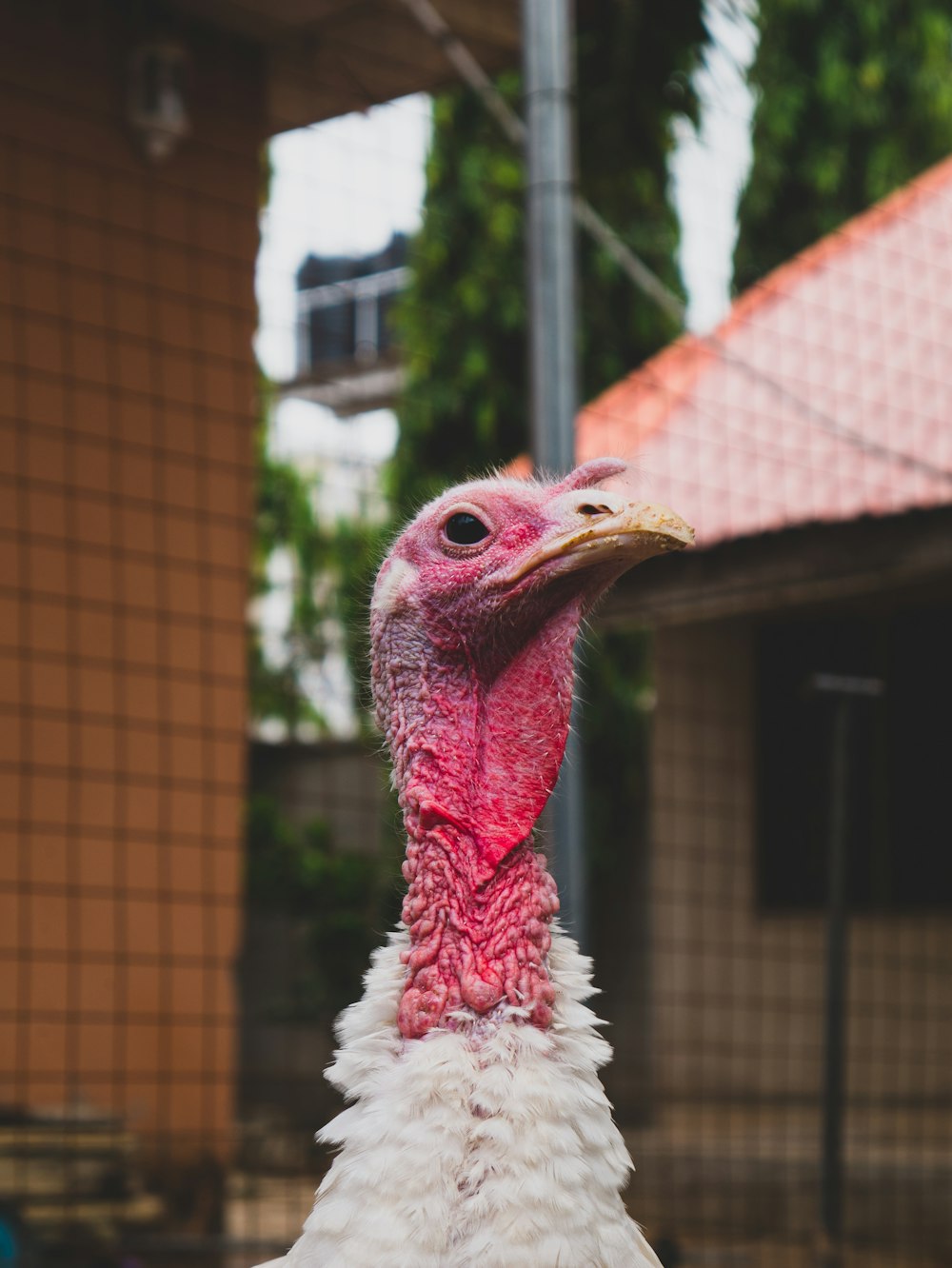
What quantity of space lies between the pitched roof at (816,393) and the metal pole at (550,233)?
2.29 m

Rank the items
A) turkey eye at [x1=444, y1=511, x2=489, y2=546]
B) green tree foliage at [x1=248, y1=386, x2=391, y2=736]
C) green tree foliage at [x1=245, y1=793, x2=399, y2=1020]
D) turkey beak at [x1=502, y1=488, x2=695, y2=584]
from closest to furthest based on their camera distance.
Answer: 1. turkey beak at [x1=502, y1=488, x2=695, y2=584]
2. turkey eye at [x1=444, y1=511, x2=489, y2=546]
3. green tree foliage at [x1=245, y1=793, x2=399, y2=1020]
4. green tree foliage at [x1=248, y1=386, x2=391, y2=736]

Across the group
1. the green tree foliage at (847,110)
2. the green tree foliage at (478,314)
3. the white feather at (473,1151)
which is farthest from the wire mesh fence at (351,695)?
the green tree foliage at (847,110)

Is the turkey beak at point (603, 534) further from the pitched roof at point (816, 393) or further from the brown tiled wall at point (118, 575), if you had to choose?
the brown tiled wall at point (118, 575)

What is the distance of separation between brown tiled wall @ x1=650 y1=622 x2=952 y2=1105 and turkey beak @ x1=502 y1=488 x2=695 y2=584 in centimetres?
765

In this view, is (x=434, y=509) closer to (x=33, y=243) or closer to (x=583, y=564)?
(x=583, y=564)

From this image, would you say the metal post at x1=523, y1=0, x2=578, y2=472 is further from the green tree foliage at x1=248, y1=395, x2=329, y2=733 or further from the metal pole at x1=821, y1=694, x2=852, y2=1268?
the green tree foliage at x1=248, y1=395, x2=329, y2=733

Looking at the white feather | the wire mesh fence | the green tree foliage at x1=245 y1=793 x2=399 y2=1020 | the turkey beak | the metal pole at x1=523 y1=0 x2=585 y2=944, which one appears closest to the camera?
the white feather

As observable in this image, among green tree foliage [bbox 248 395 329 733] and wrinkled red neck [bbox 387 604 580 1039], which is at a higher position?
green tree foliage [bbox 248 395 329 733]

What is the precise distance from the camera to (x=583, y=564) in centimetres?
213

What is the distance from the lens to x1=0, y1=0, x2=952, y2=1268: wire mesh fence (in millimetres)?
6070

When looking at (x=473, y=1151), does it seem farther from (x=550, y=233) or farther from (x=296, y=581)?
(x=296, y=581)

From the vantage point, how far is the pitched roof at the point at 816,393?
6793 mm

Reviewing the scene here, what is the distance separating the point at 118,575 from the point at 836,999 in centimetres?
335

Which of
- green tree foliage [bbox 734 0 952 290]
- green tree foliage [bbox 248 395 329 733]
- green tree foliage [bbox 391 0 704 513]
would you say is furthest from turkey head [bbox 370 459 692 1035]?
green tree foliage [bbox 734 0 952 290]
